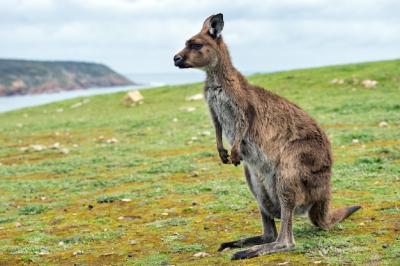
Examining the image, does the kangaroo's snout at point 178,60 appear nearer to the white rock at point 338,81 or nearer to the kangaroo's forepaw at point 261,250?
the kangaroo's forepaw at point 261,250

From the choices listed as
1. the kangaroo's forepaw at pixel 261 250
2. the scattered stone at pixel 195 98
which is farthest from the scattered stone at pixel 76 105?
the kangaroo's forepaw at pixel 261 250

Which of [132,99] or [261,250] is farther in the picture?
[132,99]

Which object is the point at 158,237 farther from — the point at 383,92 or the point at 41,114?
the point at 41,114

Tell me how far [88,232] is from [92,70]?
188440mm

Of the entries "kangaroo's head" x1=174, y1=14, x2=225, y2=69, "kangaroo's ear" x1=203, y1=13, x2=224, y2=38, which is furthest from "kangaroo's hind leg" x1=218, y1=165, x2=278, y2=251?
"kangaroo's ear" x1=203, y1=13, x2=224, y2=38

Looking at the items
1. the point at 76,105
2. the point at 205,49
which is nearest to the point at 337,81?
the point at 76,105

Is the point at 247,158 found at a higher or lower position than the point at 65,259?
higher

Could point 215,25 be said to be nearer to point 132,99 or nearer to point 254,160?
point 254,160

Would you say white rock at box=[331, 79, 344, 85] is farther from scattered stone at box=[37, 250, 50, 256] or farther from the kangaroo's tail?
scattered stone at box=[37, 250, 50, 256]

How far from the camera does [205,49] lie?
7.88m

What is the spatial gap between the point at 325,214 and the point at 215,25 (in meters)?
2.76

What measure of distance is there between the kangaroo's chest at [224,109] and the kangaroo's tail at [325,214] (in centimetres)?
135

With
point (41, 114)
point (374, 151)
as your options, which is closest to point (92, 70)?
point (41, 114)

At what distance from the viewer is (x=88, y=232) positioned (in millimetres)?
9531
